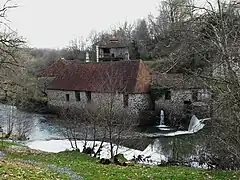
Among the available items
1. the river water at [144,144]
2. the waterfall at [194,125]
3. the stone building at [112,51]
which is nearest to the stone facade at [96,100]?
the river water at [144,144]

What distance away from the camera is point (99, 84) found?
3891 cm

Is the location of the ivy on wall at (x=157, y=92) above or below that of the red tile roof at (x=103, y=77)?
below

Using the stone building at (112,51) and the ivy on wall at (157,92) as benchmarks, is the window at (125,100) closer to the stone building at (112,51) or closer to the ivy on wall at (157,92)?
the ivy on wall at (157,92)

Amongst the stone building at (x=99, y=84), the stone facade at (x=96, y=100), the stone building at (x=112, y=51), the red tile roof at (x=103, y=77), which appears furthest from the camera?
the stone building at (x=112, y=51)

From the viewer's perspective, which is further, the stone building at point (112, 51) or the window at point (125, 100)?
the stone building at point (112, 51)

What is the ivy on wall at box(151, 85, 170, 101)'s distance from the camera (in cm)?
3709

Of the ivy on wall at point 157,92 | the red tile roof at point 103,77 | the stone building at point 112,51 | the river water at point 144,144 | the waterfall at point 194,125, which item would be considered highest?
the stone building at point 112,51

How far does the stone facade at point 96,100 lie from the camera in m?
35.9

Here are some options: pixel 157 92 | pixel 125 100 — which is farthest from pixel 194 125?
pixel 125 100

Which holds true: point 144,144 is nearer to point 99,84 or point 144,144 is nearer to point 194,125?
point 194,125

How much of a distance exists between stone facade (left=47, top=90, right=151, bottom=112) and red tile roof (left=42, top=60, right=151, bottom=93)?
0.57m

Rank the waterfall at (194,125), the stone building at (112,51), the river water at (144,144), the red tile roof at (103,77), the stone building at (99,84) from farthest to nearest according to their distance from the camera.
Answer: the stone building at (112,51) → the red tile roof at (103,77) → the stone building at (99,84) → the waterfall at (194,125) → the river water at (144,144)

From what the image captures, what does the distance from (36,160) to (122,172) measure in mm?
5863

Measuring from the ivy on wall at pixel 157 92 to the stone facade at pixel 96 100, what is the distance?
0.71 metres
